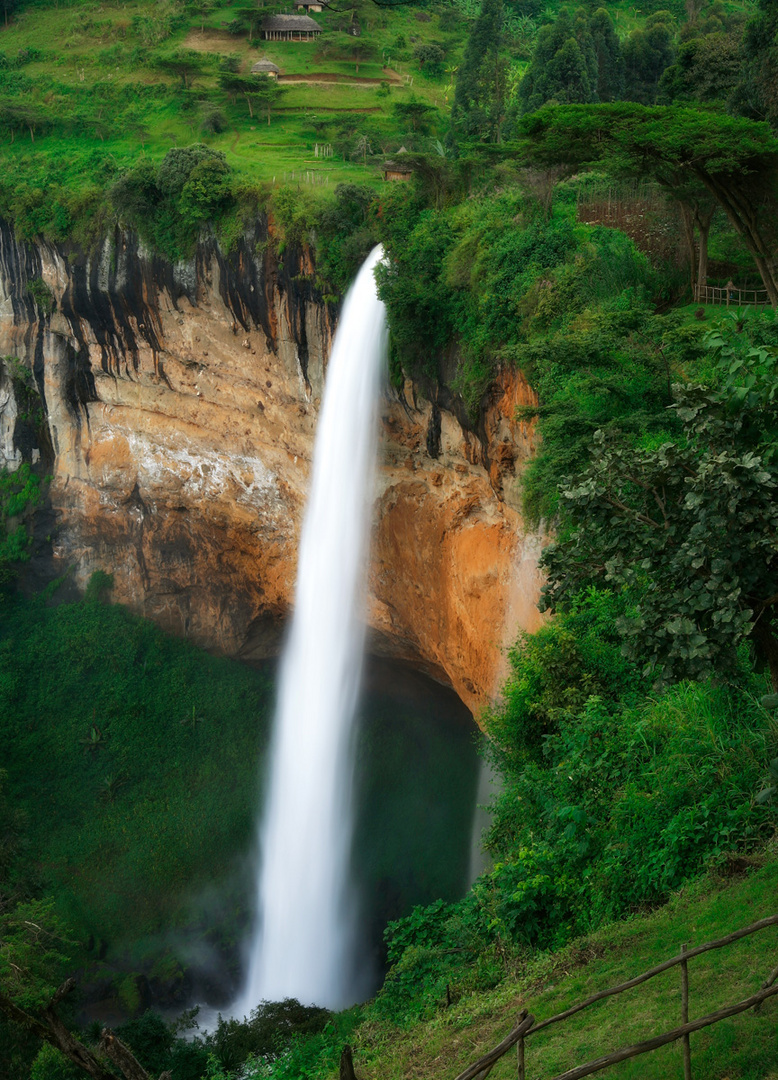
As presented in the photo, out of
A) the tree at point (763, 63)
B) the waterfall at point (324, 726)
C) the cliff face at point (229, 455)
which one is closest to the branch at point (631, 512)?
the cliff face at point (229, 455)

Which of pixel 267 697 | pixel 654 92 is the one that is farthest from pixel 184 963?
pixel 654 92

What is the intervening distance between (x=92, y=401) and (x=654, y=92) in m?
19.2

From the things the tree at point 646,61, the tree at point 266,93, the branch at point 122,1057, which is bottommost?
the branch at point 122,1057

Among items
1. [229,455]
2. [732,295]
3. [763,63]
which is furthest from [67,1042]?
[229,455]

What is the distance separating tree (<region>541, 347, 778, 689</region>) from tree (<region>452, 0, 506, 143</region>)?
22.7 m

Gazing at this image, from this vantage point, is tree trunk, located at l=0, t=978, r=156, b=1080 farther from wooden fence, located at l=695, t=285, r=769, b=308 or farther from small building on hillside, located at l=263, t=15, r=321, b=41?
small building on hillside, located at l=263, t=15, r=321, b=41

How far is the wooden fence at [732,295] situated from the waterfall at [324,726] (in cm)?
597

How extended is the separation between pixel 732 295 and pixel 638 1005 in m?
13.1

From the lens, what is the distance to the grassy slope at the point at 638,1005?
461cm

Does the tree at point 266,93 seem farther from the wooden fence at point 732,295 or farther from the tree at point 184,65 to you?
the wooden fence at point 732,295

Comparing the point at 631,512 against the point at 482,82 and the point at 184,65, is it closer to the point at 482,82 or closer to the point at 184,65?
the point at 482,82

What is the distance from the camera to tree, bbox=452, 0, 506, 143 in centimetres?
2595

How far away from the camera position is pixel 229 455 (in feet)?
72.9

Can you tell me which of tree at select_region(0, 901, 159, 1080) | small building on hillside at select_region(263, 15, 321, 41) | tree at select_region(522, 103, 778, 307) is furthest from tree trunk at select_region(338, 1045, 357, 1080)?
small building on hillside at select_region(263, 15, 321, 41)
